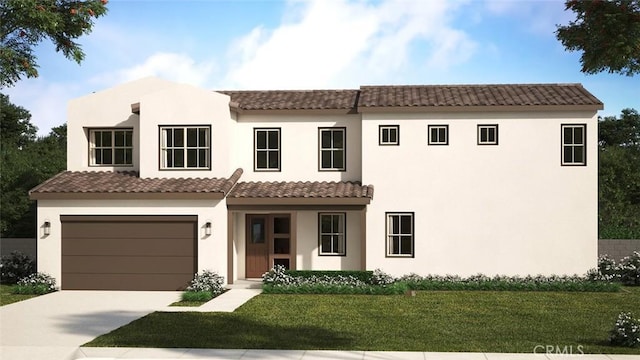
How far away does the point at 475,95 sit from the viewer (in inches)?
961

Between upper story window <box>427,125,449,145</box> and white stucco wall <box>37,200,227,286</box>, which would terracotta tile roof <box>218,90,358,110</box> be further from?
white stucco wall <box>37,200,227,286</box>

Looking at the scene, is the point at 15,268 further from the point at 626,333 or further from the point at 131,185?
the point at 626,333

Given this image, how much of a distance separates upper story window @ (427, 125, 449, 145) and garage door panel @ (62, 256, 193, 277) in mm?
8424

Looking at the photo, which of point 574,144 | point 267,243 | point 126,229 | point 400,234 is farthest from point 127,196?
point 574,144

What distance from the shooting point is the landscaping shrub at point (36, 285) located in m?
21.8

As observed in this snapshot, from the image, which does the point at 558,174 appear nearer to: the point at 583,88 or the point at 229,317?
the point at 583,88

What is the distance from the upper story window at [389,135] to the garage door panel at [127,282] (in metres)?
7.35

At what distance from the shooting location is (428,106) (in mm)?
23484

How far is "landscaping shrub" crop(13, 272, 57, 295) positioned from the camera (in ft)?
71.5

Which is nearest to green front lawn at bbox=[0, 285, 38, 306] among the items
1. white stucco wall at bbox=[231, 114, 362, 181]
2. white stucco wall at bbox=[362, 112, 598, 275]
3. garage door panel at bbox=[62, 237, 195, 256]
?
garage door panel at bbox=[62, 237, 195, 256]

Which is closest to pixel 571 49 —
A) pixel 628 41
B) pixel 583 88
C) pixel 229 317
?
pixel 628 41

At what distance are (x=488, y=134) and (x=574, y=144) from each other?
2687mm

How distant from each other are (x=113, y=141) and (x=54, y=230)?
4023 mm

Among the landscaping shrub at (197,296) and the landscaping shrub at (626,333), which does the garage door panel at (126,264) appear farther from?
the landscaping shrub at (626,333)
